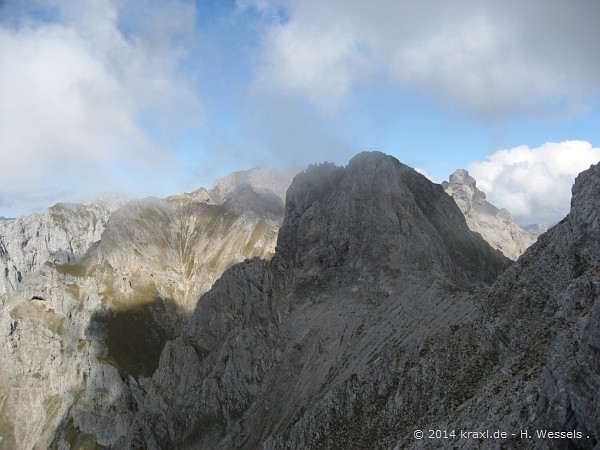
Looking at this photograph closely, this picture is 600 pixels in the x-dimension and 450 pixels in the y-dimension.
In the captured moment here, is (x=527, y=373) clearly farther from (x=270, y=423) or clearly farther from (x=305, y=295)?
(x=305, y=295)

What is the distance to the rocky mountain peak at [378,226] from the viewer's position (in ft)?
415

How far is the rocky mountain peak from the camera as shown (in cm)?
12656

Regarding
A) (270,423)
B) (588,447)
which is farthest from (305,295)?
(588,447)

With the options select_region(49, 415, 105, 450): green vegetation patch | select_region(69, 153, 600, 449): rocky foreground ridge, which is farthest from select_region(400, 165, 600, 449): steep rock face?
select_region(49, 415, 105, 450): green vegetation patch

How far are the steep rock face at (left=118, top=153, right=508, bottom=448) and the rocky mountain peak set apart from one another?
0.39m

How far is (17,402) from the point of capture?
199 m

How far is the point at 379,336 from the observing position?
338 ft

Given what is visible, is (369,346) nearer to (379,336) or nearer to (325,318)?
(379,336)

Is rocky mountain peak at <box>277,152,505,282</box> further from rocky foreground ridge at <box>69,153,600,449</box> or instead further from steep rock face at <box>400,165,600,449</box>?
steep rock face at <box>400,165,600,449</box>

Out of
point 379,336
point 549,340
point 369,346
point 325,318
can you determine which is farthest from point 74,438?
point 549,340

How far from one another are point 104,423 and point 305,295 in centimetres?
10372

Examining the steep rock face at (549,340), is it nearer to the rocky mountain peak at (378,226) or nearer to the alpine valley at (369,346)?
the alpine valley at (369,346)

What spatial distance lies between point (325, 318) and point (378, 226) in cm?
2991

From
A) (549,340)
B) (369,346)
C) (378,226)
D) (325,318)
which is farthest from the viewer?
(378,226)
